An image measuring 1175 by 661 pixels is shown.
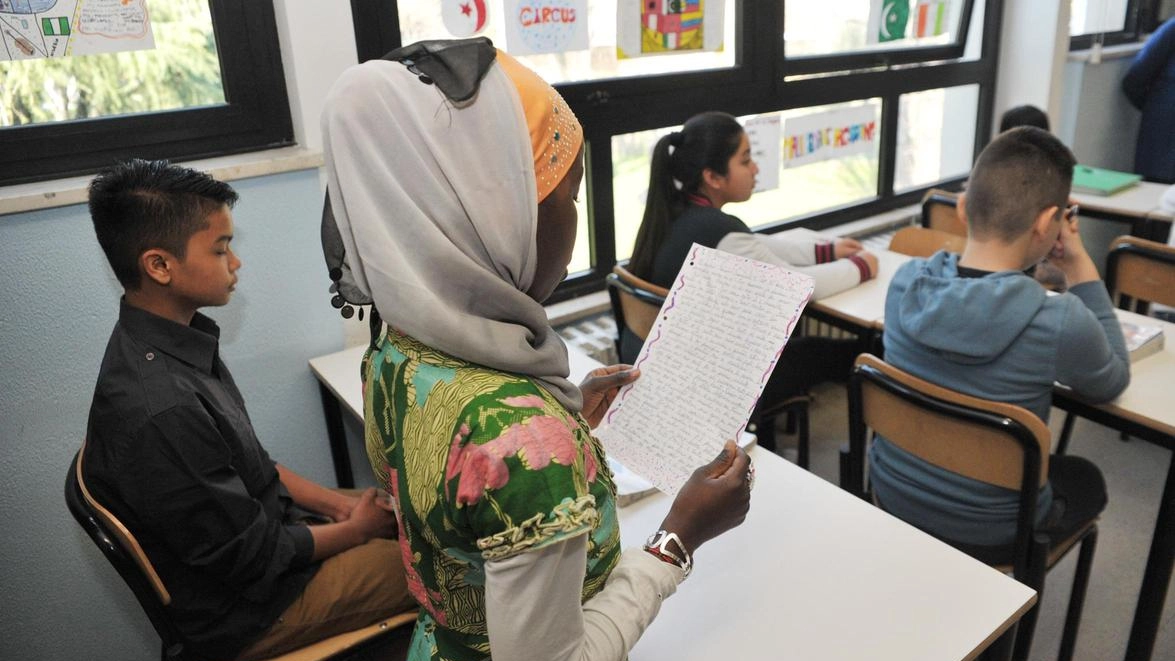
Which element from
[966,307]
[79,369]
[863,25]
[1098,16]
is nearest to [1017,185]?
[966,307]

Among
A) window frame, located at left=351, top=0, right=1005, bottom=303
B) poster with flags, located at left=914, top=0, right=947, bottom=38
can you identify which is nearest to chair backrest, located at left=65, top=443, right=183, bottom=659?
window frame, located at left=351, top=0, right=1005, bottom=303

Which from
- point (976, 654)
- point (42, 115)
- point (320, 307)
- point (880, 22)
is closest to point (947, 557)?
point (976, 654)

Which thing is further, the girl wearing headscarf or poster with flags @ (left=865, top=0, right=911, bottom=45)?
poster with flags @ (left=865, top=0, right=911, bottom=45)

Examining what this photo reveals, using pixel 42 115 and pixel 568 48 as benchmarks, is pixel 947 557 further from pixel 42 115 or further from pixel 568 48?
pixel 42 115

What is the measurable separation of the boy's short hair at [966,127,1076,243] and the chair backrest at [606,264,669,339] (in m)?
0.73

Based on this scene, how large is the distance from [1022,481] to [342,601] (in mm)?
1230

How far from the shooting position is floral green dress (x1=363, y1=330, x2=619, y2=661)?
0.64m

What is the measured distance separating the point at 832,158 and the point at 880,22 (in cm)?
57

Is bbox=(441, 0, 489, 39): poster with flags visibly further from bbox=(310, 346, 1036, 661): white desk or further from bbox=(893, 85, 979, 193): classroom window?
bbox=(893, 85, 979, 193): classroom window

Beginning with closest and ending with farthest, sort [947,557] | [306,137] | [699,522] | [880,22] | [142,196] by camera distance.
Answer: [699,522]
[947,557]
[142,196]
[306,137]
[880,22]

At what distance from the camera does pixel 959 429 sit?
1432 mm

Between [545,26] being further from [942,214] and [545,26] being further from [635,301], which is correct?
[942,214]

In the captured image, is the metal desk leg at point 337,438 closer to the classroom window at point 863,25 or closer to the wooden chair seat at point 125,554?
the wooden chair seat at point 125,554

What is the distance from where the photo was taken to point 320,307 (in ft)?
6.81
